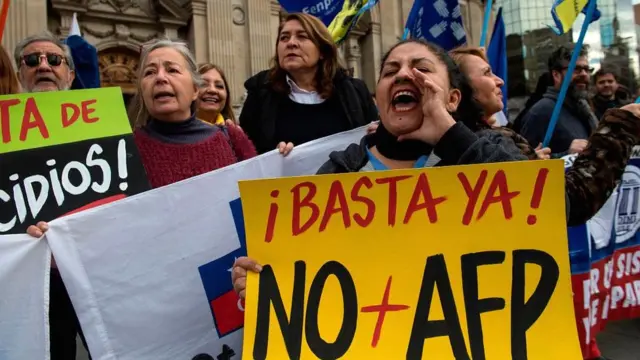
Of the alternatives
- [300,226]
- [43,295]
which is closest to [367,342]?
[300,226]

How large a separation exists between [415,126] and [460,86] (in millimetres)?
320

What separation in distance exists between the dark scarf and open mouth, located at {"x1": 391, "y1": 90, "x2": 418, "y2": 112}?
10 cm

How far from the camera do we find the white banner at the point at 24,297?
185 cm

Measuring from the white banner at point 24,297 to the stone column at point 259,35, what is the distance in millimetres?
10651

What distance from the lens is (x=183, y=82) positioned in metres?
2.29

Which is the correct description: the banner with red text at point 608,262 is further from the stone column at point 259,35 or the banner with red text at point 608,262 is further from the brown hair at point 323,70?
the stone column at point 259,35

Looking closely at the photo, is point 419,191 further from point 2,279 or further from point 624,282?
point 624,282

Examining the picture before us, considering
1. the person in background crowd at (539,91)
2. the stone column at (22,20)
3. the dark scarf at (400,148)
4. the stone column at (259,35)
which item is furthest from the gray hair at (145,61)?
the stone column at (259,35)

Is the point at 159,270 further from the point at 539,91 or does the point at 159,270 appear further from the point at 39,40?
the point at 539,91

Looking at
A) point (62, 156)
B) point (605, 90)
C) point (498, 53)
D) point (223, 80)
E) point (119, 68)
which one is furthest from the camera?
point (119, 68)

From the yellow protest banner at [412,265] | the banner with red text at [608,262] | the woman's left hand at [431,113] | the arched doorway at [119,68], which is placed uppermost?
the arched doorway at [119,68]

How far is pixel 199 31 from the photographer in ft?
38.8

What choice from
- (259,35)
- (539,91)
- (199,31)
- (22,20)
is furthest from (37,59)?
(259,35)

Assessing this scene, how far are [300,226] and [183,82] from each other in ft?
3.43
